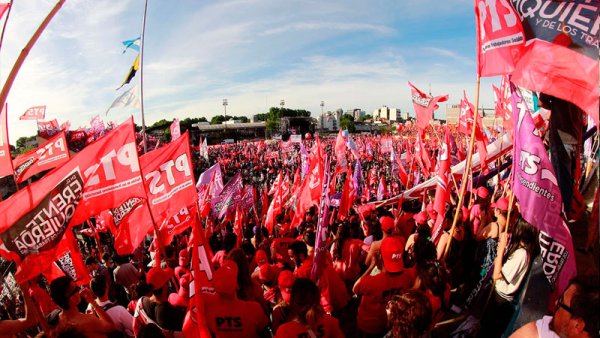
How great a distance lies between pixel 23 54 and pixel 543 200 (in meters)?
4.67

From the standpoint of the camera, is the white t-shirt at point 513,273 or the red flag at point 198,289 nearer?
the red flag at point 198,289

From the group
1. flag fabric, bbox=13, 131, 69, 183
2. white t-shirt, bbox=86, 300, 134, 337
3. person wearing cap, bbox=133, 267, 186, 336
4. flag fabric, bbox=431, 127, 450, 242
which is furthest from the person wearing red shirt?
flag fabric, bbox=13, 131, 69, 183

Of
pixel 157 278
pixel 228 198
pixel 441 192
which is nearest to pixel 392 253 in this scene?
pixel 157 278

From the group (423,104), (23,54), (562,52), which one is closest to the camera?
(562,52)

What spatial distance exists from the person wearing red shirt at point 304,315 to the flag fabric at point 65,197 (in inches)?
96.2

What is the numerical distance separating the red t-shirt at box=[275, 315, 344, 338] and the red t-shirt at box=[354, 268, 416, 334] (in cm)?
80

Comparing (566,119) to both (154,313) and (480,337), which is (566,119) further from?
(154,313)

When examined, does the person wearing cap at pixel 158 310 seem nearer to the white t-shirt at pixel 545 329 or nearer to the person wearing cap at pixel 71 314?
the person wearing cap at pixel 71 314

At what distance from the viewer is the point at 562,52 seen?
2705 millimetres

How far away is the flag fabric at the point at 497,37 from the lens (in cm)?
334

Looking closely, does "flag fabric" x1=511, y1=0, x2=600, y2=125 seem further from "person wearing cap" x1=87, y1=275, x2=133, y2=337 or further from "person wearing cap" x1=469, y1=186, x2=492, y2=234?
"person wearing cap" x1=87, y1=275, x2=133, y2=337

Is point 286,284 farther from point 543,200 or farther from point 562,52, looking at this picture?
point 562,52

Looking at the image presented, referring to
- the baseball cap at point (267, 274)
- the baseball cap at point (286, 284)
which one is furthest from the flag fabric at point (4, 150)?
the baseball cap at point (286, 284)

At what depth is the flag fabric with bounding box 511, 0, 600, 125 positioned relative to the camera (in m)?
2.48
